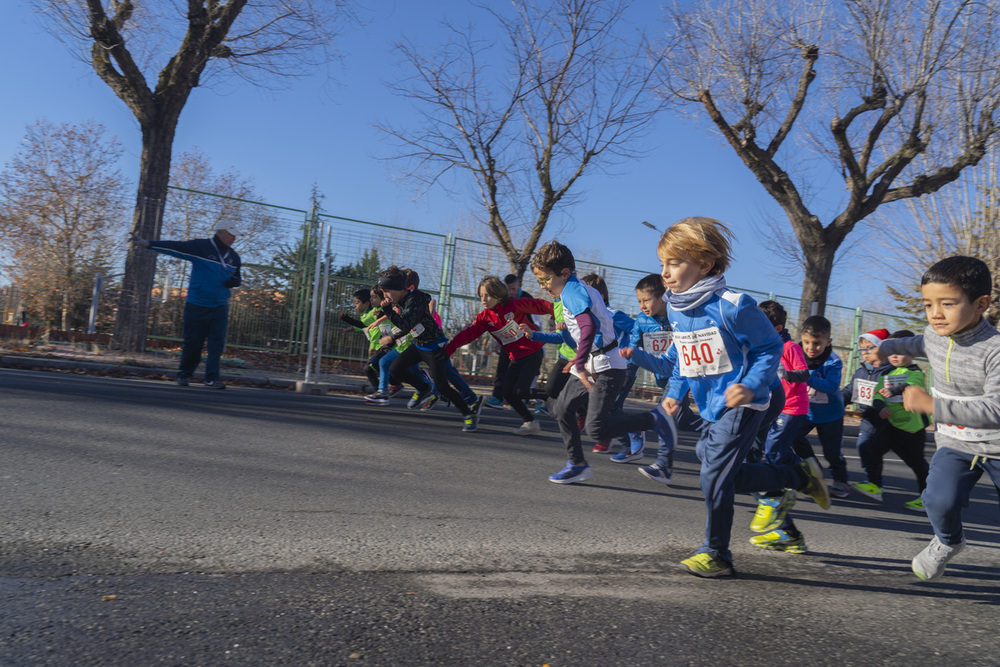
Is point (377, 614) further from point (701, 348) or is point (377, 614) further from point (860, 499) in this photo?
point (860, 499)

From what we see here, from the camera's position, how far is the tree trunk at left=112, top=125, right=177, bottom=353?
12.2 m

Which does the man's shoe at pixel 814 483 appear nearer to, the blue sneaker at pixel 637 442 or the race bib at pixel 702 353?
the race bib at pixel 702 353

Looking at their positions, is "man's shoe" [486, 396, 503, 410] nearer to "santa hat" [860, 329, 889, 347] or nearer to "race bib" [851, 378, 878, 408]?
"race bib" [851, 378, 878, 408]

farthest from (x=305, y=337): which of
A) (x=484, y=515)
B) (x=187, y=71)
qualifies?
(x=484, y=515)

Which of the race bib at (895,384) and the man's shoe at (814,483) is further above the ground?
the race bib at (895,384)

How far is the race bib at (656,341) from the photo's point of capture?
6.56 meters

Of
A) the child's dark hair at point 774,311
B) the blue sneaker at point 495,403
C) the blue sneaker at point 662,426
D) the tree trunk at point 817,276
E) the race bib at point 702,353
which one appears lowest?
the blue sneaker at point 495,403

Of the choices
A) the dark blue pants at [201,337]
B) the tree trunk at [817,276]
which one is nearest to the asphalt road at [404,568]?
the dark blue pants at [201,337]

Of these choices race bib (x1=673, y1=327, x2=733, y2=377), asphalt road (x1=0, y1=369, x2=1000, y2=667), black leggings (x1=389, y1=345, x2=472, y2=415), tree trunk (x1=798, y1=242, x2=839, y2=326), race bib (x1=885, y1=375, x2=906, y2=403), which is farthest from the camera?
tree trunk (x1=798, y1=242, x2=839, y2=326)

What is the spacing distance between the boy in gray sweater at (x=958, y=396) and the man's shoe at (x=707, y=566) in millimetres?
1014

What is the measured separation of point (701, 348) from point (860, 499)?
3.81m

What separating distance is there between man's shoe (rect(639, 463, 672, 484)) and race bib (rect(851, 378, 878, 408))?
1983 mm

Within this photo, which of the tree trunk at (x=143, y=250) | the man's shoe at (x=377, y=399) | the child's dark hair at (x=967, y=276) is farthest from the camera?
the tree trunk at (x=143, y=250)

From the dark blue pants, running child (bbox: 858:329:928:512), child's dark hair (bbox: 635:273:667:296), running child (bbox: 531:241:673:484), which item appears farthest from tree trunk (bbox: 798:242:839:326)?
the dark blue pants
